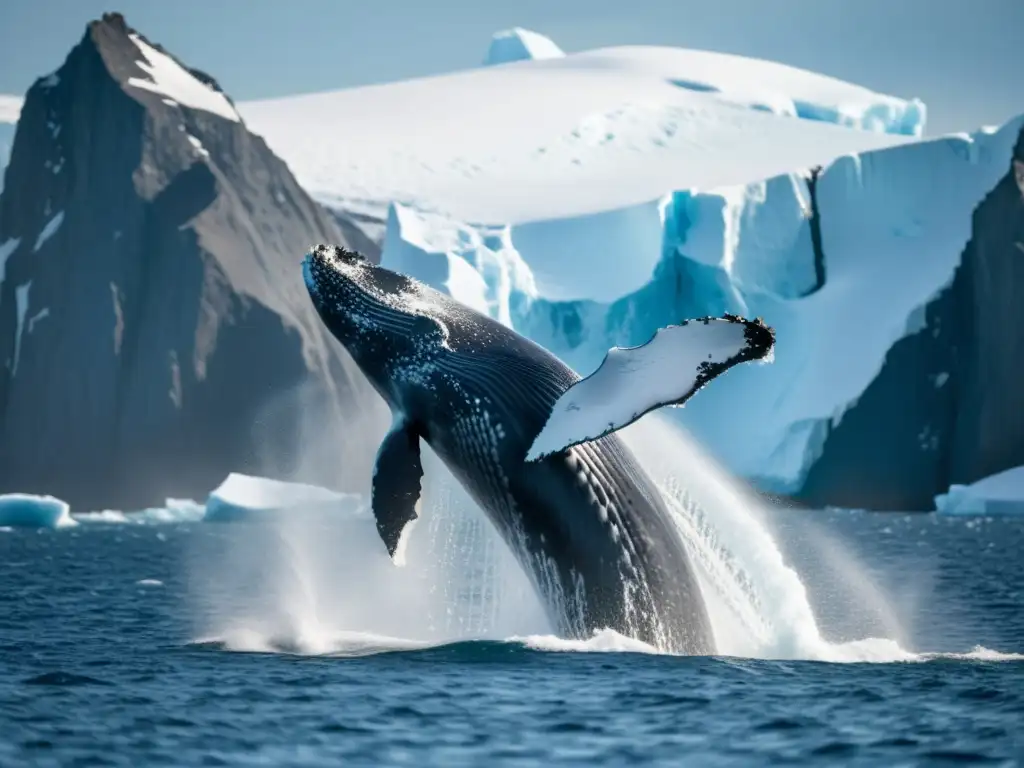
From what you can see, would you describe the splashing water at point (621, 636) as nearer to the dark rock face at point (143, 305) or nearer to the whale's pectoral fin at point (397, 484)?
the whale's pectoral fin at point (397, 484)

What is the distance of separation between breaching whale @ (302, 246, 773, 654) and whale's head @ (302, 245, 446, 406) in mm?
17

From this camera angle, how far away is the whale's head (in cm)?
1016

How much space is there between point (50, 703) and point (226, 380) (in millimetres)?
46531

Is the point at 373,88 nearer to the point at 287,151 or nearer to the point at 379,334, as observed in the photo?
the point at 287,151

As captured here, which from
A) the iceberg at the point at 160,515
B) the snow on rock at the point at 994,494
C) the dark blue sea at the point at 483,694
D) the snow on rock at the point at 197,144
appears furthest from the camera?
the snow on rock at the point at 197,144

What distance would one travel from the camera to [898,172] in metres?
50.2

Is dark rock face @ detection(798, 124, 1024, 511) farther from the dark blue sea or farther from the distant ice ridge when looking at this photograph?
the dark blue sea

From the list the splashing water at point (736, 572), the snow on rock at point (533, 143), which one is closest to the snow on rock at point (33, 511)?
the snow on rock at point (533, 143)

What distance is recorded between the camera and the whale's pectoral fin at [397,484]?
392 inches

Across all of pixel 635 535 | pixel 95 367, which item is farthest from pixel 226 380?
pixel 635 535

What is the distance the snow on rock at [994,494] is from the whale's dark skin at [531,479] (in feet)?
118

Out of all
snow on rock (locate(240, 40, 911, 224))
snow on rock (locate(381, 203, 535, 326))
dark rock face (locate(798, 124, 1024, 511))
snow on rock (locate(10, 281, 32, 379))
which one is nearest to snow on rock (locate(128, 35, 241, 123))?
snow on rock (locate(240, 40, 911, 224))

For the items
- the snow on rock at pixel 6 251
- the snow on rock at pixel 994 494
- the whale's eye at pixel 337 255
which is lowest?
the whale's eye at pixel 337 255

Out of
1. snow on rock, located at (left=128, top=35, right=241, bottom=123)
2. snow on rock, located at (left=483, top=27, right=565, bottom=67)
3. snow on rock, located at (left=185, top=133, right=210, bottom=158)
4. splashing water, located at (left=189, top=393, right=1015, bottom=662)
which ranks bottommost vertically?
splashing water, located at (left=189, top=393, right=1015, bottom=662)
